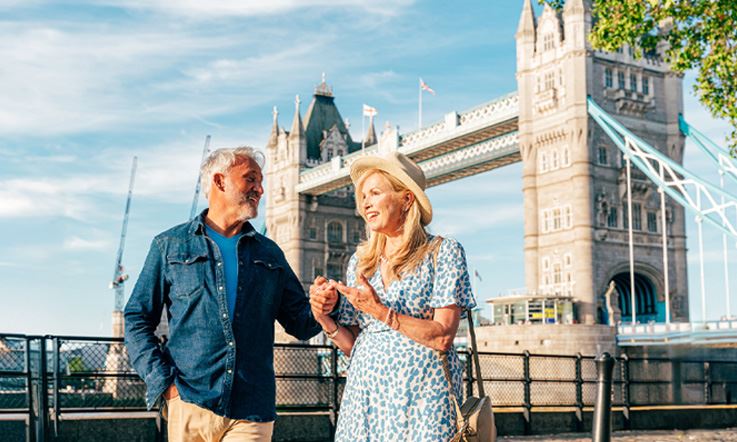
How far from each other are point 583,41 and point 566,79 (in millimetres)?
1850

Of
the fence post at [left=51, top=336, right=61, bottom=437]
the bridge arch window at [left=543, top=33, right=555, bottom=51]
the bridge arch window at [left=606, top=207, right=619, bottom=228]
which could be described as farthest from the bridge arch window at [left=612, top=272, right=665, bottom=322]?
the fence post at [left=51, top=336, right=61, bottom=437]

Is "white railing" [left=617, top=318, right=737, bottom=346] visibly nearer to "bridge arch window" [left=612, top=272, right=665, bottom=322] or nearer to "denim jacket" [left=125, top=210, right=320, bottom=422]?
"bridge arch window" [left=612, top=272, right=665, bottom=322]

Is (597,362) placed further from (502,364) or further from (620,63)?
(620,63)

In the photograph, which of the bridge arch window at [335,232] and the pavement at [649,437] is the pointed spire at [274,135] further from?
the pavement at [649,437]

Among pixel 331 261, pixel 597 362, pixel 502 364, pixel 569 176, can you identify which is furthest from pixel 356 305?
pixel 331 261

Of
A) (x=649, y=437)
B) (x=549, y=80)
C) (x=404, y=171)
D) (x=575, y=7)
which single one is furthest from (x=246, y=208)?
(x=575, y=7)

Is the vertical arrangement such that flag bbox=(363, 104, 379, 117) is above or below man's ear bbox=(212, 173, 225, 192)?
above

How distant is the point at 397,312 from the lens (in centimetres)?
327

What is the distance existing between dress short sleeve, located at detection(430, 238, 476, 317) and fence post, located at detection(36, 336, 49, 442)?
6.48 meters

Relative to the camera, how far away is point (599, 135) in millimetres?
42969

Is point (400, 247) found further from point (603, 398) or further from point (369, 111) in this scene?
point (369, 111)

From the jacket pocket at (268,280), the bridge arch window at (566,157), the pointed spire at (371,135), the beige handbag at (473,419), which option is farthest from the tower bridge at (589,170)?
the beige handbag at (473,419)

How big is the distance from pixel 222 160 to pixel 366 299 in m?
0.91

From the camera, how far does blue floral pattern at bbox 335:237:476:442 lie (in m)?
3.18
